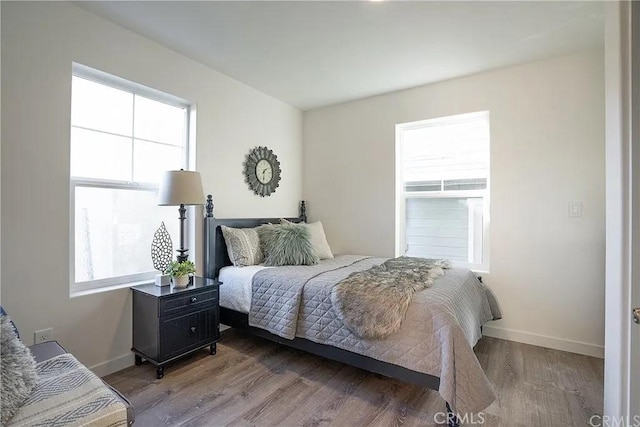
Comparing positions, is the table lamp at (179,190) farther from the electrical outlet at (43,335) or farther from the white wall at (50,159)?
the electrical outlet at (43,335)

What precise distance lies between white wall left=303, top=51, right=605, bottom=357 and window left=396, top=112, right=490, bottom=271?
0.53ft

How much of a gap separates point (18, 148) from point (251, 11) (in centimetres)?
166

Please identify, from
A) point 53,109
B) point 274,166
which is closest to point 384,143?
point 274,166

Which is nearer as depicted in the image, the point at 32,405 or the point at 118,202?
the point at 32,405

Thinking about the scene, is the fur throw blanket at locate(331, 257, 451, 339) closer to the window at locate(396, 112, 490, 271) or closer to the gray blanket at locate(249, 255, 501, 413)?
the gray blanket at locate(249, 255, 501, 413)

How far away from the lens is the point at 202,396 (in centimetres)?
198

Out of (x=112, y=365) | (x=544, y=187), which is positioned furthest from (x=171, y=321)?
(x=544, y=187)

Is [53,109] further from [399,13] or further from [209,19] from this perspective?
[399,13]

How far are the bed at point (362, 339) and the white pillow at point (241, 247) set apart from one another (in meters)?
0.09

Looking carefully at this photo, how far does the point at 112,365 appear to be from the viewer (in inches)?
89.2

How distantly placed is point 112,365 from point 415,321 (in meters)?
2.16

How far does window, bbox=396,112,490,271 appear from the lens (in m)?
3.16
